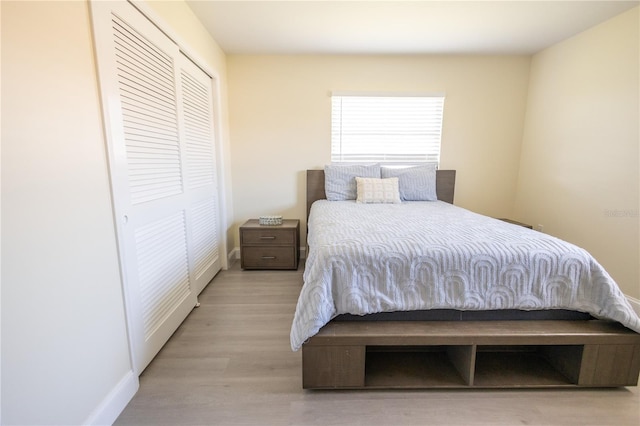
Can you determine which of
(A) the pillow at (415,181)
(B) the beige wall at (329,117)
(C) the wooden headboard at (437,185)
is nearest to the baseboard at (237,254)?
(B) the beige wall at (329,117)

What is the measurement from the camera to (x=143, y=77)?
1478 mm

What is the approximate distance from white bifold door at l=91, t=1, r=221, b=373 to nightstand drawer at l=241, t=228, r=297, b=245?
523 millimetres

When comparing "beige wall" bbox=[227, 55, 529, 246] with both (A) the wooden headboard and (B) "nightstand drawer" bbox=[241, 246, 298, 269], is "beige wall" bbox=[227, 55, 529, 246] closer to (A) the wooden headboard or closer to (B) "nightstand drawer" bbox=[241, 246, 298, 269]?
(A) the wooden headboard

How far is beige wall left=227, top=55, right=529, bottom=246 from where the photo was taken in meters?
2.94

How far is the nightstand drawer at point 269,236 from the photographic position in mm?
2775

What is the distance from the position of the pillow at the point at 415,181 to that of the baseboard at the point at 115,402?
2575mm

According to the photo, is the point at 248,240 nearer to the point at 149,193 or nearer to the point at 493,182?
the point at 149,193

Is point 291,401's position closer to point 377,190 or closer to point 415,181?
point 377,190

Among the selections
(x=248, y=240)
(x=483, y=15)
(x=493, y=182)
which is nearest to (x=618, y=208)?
(x=493, y=182)

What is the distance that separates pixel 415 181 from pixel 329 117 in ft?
3.91

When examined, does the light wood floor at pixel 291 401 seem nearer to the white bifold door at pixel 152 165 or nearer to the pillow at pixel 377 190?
the white bifold door at pixel 152 165

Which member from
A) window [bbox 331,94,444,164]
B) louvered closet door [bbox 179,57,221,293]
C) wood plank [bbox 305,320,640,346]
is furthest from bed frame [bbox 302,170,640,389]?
window [bbox 331,94,444,164]

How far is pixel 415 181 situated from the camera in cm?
289

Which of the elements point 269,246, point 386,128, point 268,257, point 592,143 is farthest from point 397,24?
point 268,257
